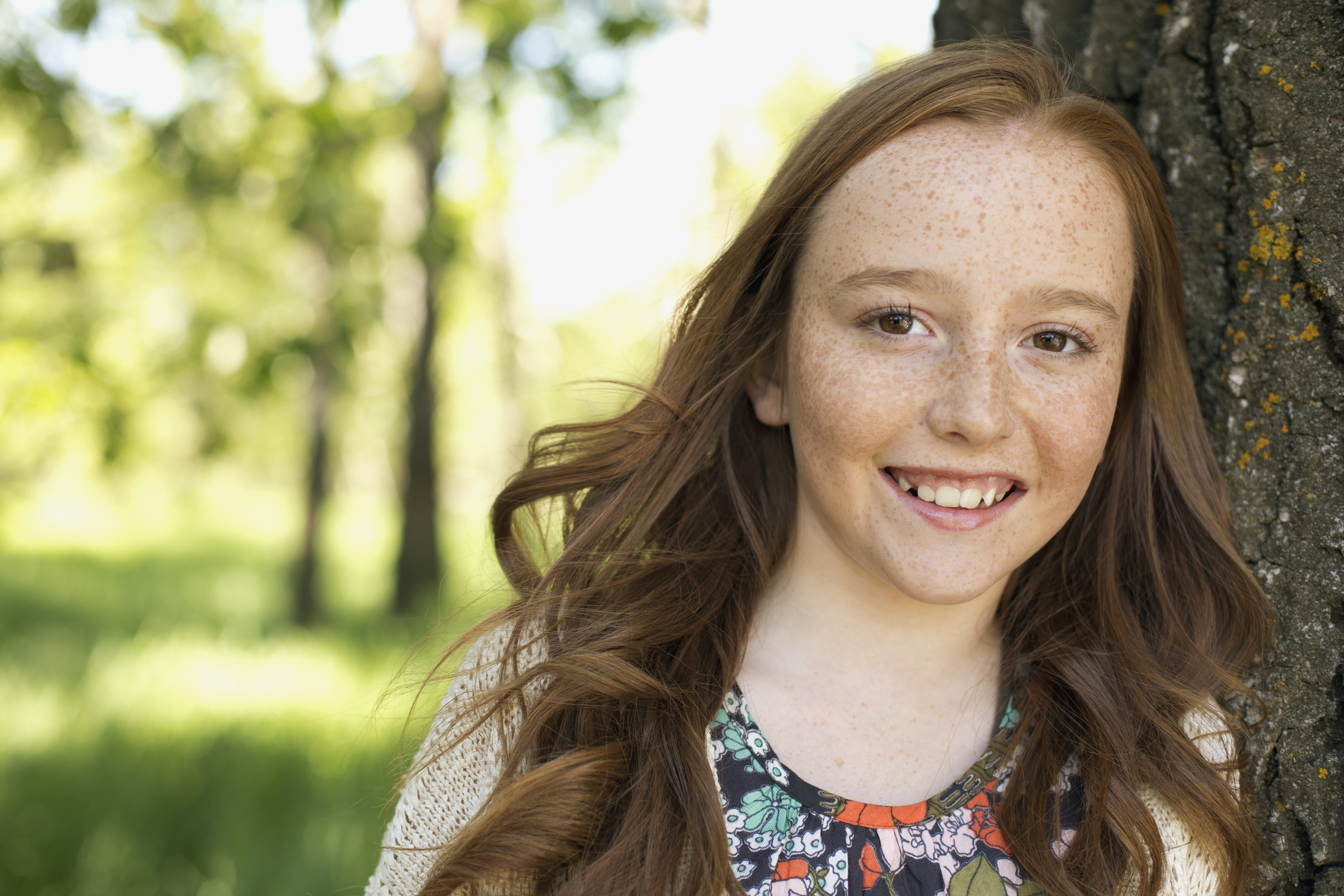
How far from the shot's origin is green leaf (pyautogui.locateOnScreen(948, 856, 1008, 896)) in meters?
1.32

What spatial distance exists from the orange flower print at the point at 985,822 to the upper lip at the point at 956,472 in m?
0.48

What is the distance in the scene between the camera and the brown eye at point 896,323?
1331 mm

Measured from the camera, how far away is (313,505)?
666 centimetres

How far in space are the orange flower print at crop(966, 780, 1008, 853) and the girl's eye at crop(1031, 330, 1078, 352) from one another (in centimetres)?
67

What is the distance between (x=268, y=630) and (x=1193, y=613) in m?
5.87

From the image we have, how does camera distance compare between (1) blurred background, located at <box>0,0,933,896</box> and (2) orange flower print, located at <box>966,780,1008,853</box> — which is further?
(1) blurred background, located at <box>0,0,933,896</box>

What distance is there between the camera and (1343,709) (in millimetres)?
1429

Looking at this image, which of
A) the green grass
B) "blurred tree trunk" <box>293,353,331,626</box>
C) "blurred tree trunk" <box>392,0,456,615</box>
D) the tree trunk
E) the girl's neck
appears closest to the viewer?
the girl's neck

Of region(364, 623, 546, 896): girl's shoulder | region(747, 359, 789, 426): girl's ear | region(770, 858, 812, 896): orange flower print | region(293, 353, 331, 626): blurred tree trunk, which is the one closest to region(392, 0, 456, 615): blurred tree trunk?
region(293, 353, 331, 626): blurred tree trunk

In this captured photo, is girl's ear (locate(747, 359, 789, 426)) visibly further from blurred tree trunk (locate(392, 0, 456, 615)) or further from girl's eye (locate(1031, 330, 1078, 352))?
blurred tree trunk (locate(392, 0, 456, 615))

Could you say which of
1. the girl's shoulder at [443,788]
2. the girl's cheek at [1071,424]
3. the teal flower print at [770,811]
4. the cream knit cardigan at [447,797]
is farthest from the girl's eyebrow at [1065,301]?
the girl's shoulder at [443,788]

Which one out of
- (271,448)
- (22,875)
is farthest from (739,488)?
(271,448)

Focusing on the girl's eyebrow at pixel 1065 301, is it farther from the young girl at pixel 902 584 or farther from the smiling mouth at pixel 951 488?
the smiling mouth at pixel 951 488

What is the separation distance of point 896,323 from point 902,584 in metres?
0.38
